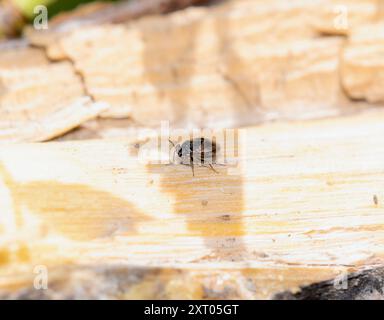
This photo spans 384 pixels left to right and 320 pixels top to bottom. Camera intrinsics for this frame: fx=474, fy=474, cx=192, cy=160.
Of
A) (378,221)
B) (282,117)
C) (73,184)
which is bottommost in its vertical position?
(378,221)

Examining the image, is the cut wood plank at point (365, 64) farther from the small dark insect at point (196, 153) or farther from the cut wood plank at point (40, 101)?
the cut wood plank at point (40, 101)

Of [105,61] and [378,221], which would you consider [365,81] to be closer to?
[378,221]

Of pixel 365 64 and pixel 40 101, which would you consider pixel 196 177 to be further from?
pixel 365 64

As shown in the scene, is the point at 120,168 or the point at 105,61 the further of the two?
the point at 105,61

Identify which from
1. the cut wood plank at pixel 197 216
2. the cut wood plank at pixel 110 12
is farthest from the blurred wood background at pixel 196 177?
the cut wood plank at pixel 110 12

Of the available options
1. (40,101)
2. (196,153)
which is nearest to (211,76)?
(196,153)

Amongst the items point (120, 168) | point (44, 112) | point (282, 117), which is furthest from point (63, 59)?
point (282, 117)
